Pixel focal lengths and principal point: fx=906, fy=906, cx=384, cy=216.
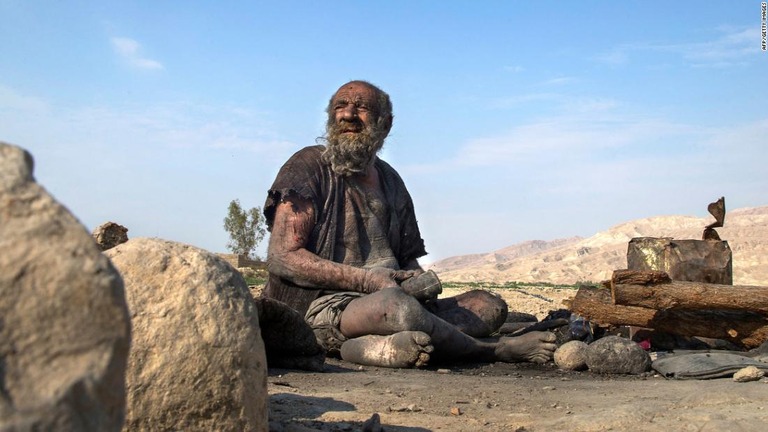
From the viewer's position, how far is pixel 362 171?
318 inches

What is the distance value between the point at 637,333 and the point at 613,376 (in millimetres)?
1418

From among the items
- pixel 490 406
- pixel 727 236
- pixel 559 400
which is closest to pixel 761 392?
pixel 559 400

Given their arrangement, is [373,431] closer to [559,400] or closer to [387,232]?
[559,400]

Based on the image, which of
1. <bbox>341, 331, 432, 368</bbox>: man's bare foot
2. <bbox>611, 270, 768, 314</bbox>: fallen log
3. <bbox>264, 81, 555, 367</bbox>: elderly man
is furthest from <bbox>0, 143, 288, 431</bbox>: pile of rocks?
<bbox>611, 270, 768, 314</bbox>: fallen log

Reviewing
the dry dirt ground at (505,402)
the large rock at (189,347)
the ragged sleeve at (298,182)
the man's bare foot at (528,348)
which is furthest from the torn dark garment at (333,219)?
the large rock at (189,347)

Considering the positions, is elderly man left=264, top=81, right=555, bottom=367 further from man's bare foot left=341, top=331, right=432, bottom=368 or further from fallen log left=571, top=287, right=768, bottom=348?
fallen log left=571, top=287, right=768, bottom=348

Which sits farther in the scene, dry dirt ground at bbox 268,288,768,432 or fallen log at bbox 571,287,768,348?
fallen log at bbox 571,287,768,348

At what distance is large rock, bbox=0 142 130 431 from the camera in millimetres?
1635

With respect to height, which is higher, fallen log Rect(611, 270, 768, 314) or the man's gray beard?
the man's gray beard

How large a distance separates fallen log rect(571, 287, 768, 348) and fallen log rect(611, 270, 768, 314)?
5.9 inches

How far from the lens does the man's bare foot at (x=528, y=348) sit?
7.04 meters

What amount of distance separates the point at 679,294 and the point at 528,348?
133cm

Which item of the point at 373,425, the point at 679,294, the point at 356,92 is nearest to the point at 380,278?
the point at 356,92

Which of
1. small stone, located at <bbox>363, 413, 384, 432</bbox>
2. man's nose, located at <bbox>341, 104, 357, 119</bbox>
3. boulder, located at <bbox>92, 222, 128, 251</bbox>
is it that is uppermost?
man's nose, located at <bbox>341, 104, 357, 119</bbox>
